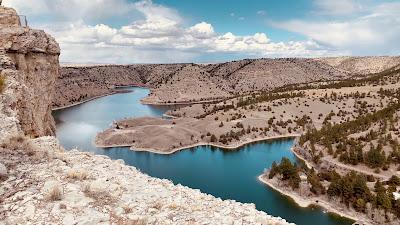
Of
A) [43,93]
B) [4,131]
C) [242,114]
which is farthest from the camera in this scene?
[242,114]

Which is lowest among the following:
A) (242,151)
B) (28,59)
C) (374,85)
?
(242,151)

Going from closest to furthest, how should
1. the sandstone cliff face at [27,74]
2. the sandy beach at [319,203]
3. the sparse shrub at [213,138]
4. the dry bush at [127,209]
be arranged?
the dry bush at [127,209]
the sandstone cliff face at [27,74]
the sandy beach at [319,203]
the sparse shrub at [213,138]

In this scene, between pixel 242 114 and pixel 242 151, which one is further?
pixel 242 114

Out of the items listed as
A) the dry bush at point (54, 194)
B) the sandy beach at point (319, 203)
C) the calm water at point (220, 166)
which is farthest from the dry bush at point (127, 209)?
the sandy beach at point (319, 203)

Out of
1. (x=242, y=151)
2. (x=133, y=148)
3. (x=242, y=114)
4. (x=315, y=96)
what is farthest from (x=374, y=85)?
(x=133, y=148)

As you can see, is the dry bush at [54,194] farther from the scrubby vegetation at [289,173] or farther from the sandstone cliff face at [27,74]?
the scrubby vegetation at [289,173]

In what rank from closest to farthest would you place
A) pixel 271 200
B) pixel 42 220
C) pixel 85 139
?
1. pixel 42 220
2. pixel 271 200
3. pixel 85 139

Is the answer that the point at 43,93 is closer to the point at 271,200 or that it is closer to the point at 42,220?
the point at 42,220
